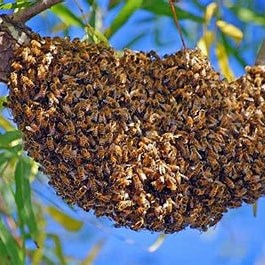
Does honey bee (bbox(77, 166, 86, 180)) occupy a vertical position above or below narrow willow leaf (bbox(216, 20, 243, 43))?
below

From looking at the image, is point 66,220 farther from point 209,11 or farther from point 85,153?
point 85,153

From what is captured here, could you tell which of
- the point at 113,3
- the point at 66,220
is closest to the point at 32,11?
the point at 113,3

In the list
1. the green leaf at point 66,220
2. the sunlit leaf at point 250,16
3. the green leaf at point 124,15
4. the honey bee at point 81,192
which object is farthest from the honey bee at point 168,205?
the green leaf at point 66,220

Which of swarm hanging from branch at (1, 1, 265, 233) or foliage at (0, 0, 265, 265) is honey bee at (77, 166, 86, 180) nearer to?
swarm hanging from branch at (1, 1, 265, 233)

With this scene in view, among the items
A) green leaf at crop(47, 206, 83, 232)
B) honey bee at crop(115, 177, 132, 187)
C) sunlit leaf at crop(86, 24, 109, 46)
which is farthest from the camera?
green leaf at crop(47, 206, 83, 232)

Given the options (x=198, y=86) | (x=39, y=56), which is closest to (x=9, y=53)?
(x=39, y=56)

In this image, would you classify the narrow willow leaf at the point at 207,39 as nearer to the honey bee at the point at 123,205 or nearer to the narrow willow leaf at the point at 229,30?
the narrow willow leaf at the point at 229,30

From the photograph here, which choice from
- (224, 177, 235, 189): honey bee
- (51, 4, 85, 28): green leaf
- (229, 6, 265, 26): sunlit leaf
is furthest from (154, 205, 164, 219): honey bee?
(229, 6, 265, 26): sunlit leaf
